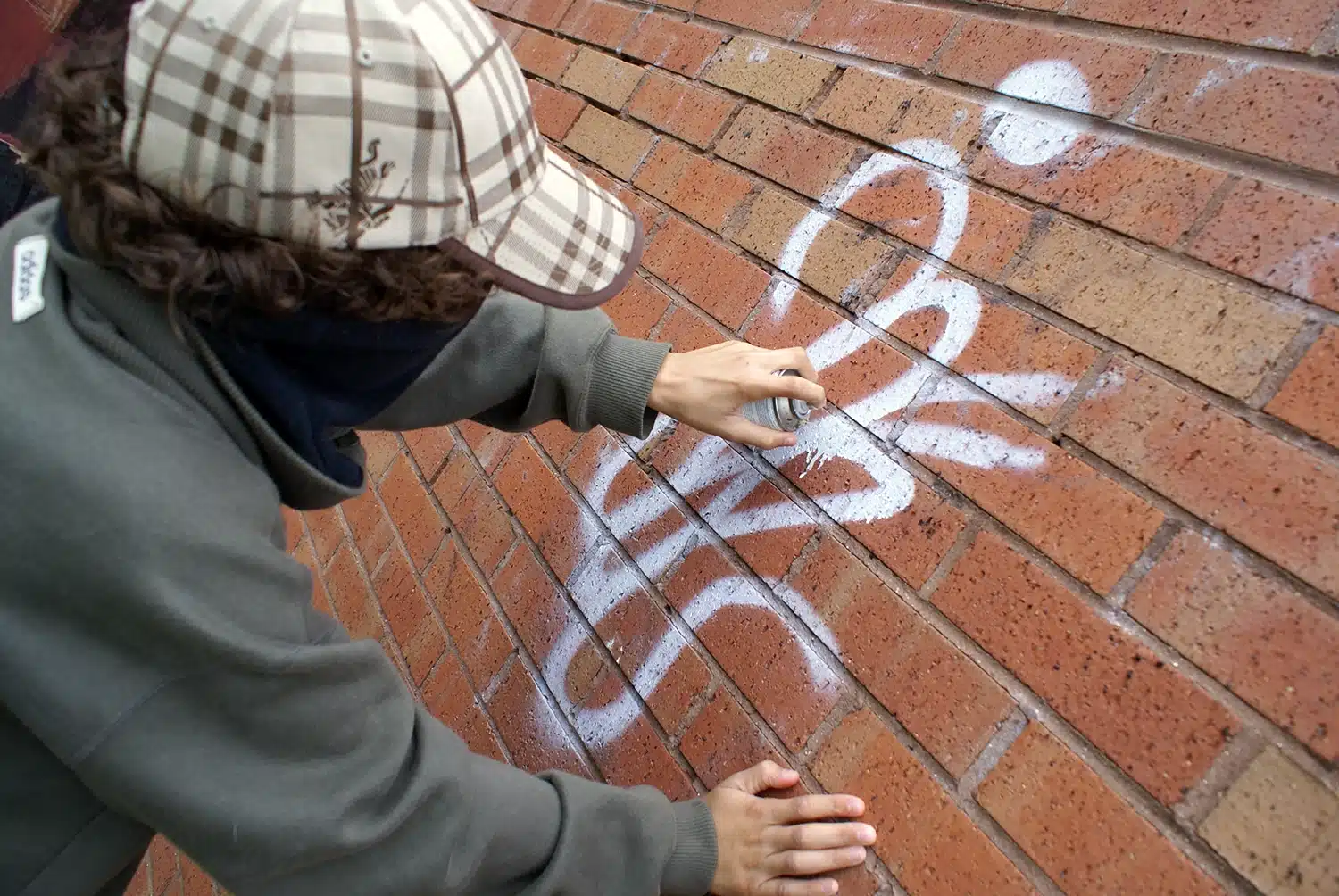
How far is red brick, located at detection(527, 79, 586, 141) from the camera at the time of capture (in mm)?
1946

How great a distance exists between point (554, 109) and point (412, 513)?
97cm

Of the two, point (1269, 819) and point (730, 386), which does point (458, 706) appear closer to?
point (730, 386)

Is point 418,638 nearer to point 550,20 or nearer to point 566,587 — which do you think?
point 566,587

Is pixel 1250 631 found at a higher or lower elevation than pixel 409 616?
higher

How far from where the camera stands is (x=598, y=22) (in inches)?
76.7

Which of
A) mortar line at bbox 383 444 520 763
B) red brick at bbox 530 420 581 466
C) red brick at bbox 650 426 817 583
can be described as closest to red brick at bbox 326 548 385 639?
mortar line at bbox 383 444 520 763

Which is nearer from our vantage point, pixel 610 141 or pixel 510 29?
pixel 610 141

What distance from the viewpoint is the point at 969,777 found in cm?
94

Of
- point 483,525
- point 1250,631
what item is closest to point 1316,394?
point 1250,631

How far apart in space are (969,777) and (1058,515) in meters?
0.30

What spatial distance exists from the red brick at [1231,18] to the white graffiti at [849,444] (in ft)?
0.26

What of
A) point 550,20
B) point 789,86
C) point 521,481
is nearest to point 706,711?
point 521,481

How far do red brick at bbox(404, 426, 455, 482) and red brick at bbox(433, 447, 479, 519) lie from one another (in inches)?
0.9

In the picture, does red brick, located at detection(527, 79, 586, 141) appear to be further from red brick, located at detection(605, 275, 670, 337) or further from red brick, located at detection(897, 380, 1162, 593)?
red brick, located at detection(897, 380, 1162, 593)
